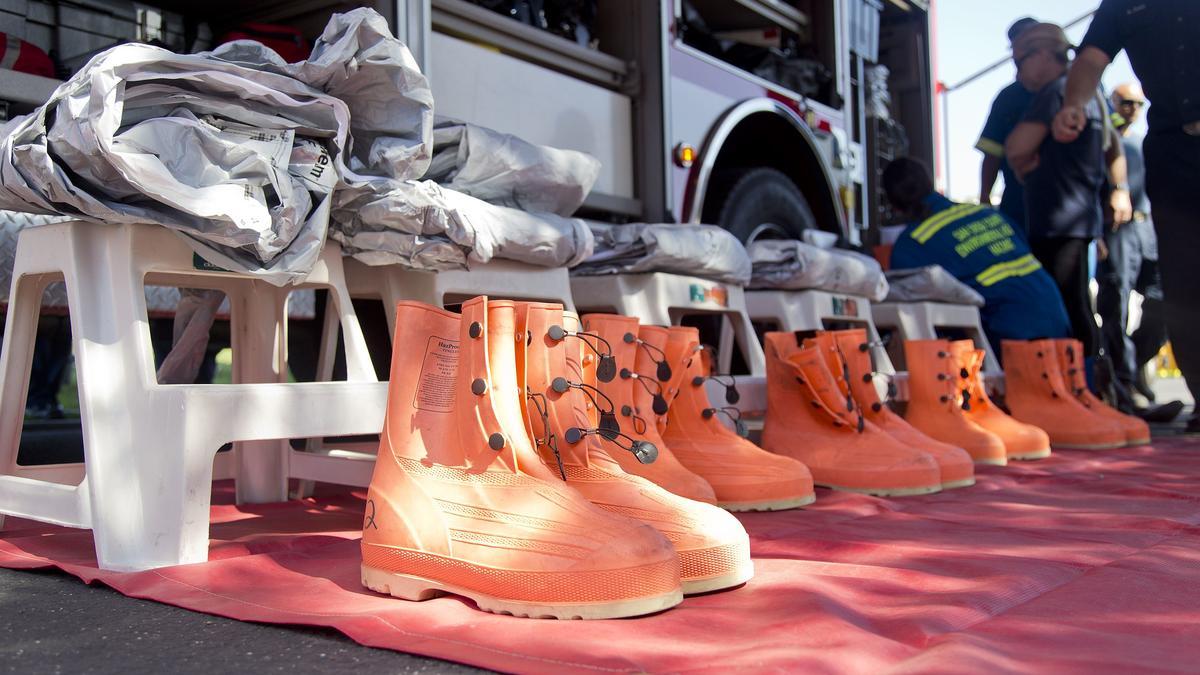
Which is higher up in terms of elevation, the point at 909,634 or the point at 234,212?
the point at 234,212

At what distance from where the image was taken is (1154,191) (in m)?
Answer: 3.39

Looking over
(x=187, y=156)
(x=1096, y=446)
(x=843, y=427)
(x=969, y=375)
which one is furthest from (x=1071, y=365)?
(x=187, y=156)

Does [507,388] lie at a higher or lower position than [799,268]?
lower

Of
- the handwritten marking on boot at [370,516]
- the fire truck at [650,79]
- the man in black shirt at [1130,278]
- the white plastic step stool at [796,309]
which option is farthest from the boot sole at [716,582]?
the man in black shirt at [1130,278]

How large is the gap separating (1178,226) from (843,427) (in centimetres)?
187

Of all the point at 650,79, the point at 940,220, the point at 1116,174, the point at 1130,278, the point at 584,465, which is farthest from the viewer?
the point at 1130,278

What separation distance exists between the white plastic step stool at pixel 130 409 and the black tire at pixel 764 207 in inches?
76.4

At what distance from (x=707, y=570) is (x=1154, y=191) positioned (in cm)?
284

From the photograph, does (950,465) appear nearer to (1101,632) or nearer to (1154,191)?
(1101,632)

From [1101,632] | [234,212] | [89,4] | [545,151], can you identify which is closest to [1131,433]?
[545,151]

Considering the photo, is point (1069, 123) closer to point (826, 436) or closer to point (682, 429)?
point (826, 436)

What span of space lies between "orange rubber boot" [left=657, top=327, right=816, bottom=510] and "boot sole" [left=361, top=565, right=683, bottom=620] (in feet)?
2.27

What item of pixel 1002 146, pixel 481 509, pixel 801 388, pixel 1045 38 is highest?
pixel 1045 38

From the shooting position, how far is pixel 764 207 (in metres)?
3.46
